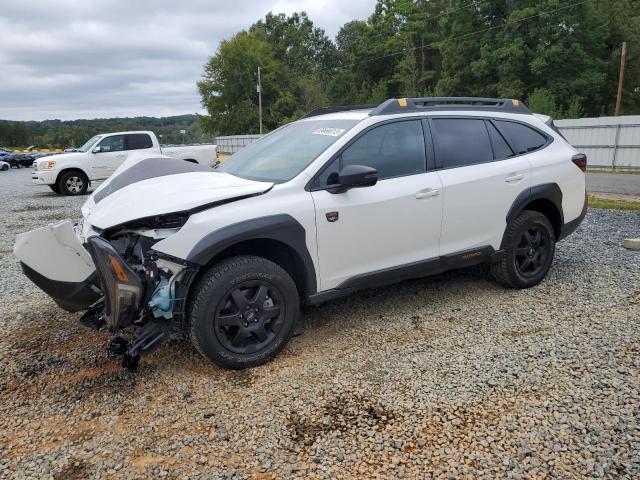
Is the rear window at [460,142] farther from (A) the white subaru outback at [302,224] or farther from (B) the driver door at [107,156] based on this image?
(B) the driver door at [107,156]

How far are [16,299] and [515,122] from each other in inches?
213

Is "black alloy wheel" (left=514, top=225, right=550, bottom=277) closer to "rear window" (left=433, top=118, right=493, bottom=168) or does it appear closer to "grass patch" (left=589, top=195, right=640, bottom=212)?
"rear window" (left=433, top=118, right=493, bottom=168)

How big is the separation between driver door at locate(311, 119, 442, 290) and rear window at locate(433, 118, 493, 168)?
20 centimetres

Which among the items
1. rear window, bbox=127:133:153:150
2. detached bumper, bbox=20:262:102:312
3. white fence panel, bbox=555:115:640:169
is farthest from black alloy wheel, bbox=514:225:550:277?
white fence panel, bbox=555:115:640:169

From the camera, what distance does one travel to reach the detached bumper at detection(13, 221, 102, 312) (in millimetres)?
3188

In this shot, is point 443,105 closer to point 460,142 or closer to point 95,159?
point 460,142

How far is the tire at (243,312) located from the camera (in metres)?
3.19

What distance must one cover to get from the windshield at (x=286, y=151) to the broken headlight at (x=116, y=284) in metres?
1.27

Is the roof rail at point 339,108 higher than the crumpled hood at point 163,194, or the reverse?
the roof rail at point 339,108

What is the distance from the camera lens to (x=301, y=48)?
250 ft

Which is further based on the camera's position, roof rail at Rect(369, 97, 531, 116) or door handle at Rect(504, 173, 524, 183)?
door handle at Rect(504, 173, 524, 183)

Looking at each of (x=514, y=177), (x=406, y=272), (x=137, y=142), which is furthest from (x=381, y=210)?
(x=137, y=142)

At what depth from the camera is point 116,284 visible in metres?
3.02

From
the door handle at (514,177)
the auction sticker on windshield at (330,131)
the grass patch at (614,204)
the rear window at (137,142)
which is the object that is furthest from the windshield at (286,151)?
the rear window at (137,142)
